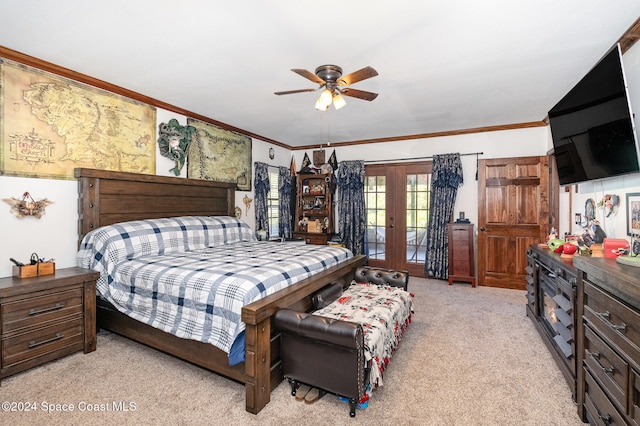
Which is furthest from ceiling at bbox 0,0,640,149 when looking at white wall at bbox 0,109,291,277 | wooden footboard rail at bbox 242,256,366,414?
wooden footboard rail at bbox 242,256,366,414

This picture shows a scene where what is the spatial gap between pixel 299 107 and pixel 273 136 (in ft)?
5.45

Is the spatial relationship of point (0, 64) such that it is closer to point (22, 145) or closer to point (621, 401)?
point (22, 145)

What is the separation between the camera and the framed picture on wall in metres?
2.10

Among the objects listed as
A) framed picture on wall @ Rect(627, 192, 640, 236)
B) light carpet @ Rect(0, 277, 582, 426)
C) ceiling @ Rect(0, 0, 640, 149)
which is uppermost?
ceiling @ Rect(0, 0, 640, 149)

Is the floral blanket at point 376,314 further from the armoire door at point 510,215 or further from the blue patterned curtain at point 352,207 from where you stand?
the blue patterned curtain at point 352,207

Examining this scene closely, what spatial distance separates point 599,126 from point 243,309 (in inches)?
112

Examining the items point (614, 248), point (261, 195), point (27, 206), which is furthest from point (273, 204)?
point (614, 248)

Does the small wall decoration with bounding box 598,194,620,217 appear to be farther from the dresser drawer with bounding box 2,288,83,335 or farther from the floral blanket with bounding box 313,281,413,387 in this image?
the dresser drawer with bounding box 2,288,83,335

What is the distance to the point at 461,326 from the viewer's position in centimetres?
325

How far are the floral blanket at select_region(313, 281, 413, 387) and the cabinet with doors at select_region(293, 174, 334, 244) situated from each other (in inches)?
108

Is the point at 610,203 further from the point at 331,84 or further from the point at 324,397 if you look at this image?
the point at 324,397

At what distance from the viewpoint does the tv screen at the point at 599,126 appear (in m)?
2.02

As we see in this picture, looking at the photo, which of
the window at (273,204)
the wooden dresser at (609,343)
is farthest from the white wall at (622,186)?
the window at (273,204)

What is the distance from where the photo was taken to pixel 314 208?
19.8ft
